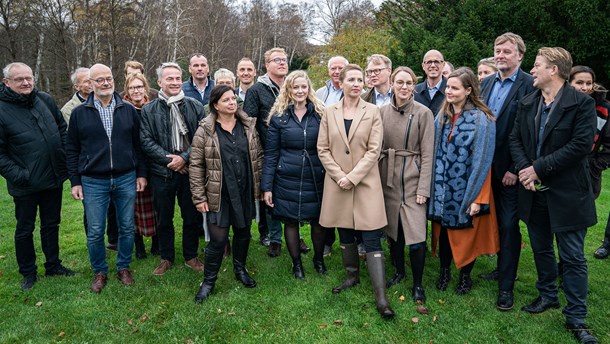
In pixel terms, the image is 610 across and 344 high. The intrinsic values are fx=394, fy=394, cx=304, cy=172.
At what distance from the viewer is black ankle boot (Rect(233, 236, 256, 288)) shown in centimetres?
470

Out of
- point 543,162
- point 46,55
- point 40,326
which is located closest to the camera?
point 543,162

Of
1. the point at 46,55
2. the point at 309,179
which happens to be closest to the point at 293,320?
the point at 309,179

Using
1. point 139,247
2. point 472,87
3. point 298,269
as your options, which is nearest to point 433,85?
point 472,87

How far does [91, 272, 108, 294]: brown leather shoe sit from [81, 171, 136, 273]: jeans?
53 millimetres

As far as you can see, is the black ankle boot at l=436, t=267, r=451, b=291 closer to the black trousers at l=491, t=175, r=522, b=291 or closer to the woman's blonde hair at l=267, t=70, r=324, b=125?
the black trousers at l=491, t=175, r=522, b=291

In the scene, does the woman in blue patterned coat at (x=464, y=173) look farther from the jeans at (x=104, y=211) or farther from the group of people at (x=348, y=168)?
the jeans at (x=104, y=211)

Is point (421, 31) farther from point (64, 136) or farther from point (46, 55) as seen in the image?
point (46, 55)

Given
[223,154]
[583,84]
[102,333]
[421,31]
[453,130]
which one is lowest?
[102,333]

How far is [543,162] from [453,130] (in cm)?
92

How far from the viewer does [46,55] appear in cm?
2339

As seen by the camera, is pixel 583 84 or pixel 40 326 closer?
pixel 40 326

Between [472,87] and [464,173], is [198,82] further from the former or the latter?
[464,173]

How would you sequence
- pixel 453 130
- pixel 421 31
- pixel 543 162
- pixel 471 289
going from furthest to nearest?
pixel 421 31
pixel 471 289
pixel 453 130
pixel 543 162

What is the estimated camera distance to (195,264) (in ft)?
17.0
